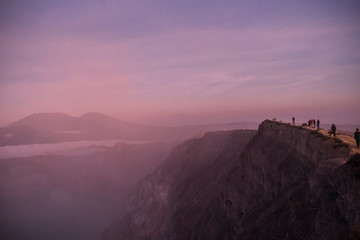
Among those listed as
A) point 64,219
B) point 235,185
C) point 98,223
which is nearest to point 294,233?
point 235,185

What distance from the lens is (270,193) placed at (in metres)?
29.7

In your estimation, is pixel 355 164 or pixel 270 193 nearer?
pixel 355 164

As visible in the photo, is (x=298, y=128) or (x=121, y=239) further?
(x=121, y=239)

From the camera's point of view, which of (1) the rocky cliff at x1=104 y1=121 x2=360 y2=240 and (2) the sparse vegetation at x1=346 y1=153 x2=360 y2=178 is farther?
(1) the rocky cliff at x1=104 y1=121 x2=360 y2=240

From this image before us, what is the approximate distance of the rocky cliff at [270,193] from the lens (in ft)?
51.0

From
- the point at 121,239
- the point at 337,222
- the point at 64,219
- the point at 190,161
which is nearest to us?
the point at 337,222

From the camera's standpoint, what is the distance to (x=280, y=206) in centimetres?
2405

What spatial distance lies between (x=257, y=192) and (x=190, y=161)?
57.2 metres

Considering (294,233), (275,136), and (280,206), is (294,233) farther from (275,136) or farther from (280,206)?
(275,136)

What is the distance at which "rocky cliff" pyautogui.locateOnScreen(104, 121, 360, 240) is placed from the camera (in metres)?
15.5

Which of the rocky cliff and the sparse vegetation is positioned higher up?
the sparse vegetation

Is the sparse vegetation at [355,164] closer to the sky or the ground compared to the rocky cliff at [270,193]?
closer to the sky

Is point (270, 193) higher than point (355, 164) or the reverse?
the reverse

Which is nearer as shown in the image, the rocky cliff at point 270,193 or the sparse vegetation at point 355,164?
the sparse vegetation at point 355,164
